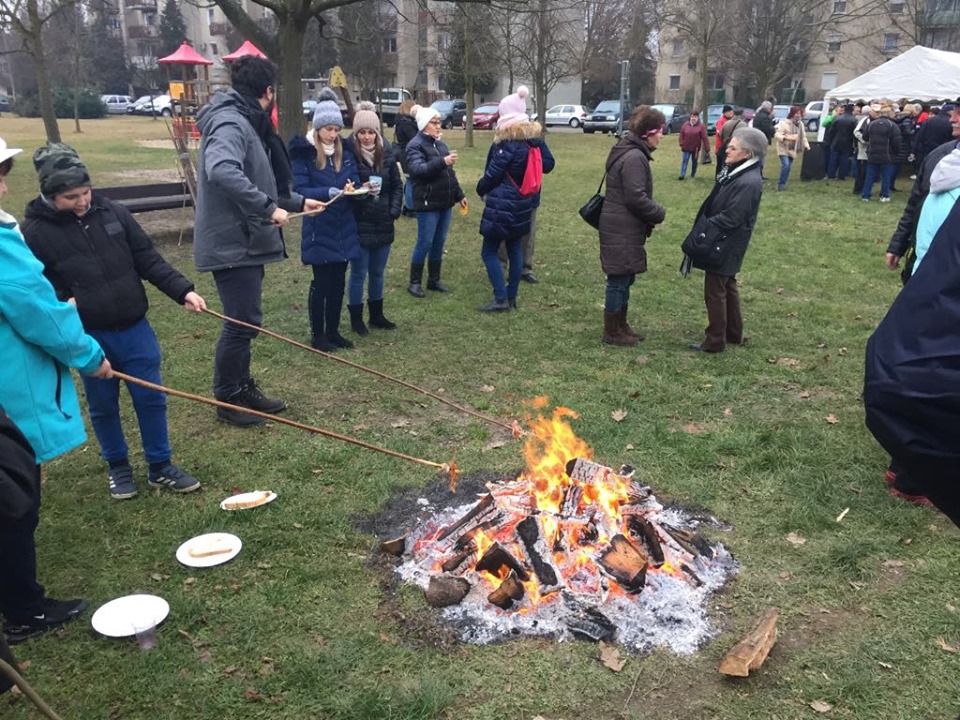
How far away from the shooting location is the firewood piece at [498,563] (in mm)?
3580

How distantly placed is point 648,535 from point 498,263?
473cm

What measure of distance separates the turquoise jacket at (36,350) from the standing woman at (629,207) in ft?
15.5

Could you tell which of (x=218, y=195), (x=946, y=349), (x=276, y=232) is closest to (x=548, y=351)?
(x=276, y=232)

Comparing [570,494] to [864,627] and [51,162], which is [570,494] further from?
[51,162]

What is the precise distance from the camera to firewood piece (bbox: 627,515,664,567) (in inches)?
146

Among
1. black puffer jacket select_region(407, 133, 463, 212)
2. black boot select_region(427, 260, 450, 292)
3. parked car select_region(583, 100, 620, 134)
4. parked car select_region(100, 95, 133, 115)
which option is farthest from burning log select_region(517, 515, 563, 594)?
parked car select_region(100, 95, 133, 115)

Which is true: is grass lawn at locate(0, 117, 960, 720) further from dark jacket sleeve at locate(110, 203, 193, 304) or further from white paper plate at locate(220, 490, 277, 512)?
dark jacket sleeve at locate(110, 203, 193, 304)

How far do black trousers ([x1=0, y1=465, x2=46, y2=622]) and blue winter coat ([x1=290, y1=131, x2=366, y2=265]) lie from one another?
359 centimetres

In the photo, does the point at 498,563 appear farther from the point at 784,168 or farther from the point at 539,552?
the point at 784,168

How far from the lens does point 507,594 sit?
350cm

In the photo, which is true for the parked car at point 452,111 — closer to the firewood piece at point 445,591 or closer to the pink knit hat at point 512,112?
the pink knit hat at point 512,112

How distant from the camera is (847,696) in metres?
3.03

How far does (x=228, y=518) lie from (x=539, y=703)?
2211 millimetres

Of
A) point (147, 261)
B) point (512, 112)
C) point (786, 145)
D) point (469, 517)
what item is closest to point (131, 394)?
point (147, 261)
